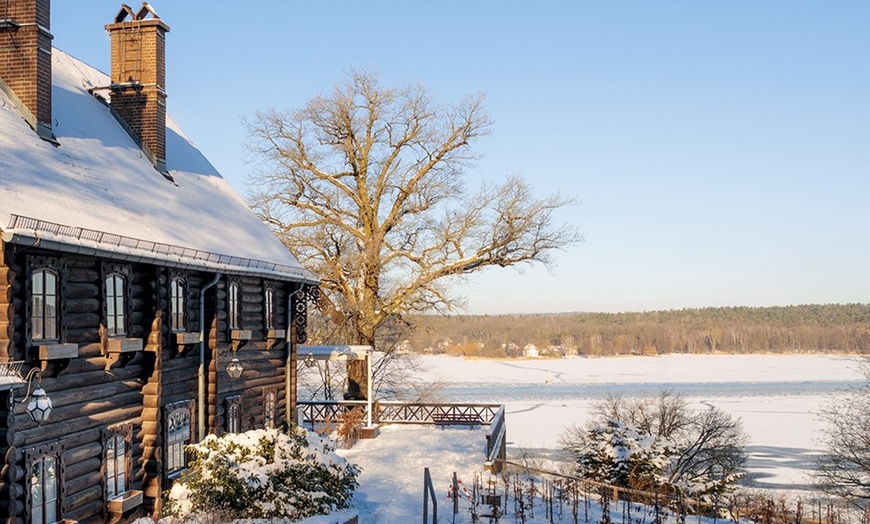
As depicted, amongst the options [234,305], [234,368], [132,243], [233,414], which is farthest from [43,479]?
[234,305]

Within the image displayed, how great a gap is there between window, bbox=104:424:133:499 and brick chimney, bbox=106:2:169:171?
6255 millimetres

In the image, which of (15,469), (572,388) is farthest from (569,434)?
(572,388)

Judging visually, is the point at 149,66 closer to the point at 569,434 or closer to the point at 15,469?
the point at 15,469

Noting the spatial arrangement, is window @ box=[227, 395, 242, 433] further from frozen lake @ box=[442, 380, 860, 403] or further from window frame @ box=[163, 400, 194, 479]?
frozen lake @ box=[442, 380, 860, 403]

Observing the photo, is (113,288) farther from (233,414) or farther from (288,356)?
(288,356)

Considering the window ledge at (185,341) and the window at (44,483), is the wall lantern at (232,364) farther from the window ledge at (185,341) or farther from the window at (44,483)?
the window at (44,483)

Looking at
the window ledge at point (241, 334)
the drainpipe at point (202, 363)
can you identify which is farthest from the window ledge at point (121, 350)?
the window ledge at point (241, 334)

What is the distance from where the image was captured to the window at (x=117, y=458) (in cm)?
1197

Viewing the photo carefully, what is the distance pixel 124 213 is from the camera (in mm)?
12734

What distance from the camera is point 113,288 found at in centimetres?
1206

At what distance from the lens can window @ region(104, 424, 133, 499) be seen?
39.3 ft

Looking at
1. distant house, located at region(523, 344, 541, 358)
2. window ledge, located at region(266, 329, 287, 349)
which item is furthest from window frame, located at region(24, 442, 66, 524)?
distant house, located at region(523, 344, 541, 358)

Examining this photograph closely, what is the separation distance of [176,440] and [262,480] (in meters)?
3.22

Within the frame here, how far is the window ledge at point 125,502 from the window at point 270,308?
6469 mm
